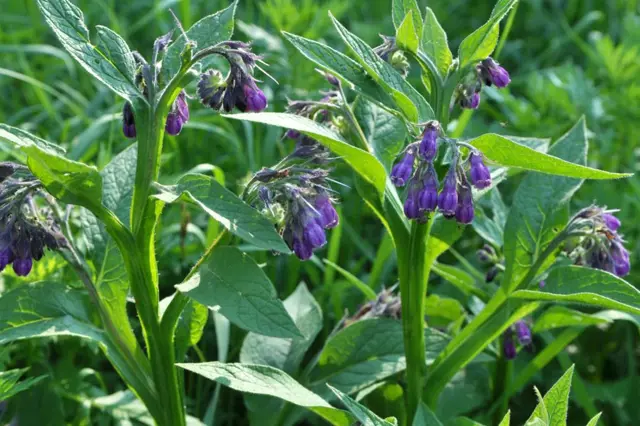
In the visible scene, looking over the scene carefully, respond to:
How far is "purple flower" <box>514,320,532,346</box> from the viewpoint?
251cm

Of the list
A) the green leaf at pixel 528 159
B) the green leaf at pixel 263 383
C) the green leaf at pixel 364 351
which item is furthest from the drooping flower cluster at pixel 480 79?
the green leaf at pixel 263 383

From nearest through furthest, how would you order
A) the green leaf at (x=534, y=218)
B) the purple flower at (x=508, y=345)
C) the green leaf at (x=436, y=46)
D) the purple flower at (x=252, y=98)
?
the purple flower at (x=252, y=98) → the green leaf at (x=436, y=46) → the green leaf at (x=534, y=218) → the purple flower at (x=508, y=345)

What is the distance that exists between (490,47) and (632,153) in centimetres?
221

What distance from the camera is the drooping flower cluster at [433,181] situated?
1.80m

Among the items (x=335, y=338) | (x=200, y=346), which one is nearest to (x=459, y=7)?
(x=200, y=346)

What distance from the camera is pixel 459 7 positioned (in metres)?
5.17

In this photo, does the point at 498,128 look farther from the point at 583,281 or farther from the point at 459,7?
the point at 583,281

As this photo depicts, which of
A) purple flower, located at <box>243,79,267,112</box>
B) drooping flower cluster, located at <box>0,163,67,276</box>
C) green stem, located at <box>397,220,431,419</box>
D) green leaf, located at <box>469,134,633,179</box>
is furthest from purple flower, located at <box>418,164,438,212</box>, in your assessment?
drooping flower cluster, located at <box>0,163,67,276</box>

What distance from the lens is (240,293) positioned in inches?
70.2

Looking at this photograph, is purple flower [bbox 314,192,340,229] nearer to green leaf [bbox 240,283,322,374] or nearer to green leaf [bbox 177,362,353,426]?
green leaf [bbox 177,362,353,426]

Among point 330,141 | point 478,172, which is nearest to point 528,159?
point 478,172

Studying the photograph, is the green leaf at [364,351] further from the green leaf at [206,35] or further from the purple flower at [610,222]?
the green leaf at [206,35]

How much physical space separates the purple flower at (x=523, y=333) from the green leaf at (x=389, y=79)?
86 cm

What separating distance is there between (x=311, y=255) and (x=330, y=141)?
0.29 metres
